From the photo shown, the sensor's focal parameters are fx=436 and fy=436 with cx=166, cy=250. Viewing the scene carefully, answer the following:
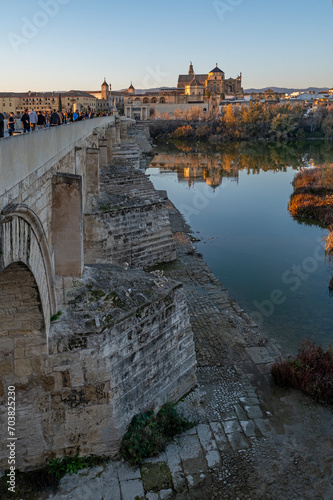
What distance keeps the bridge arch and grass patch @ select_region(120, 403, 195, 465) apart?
6.31ft

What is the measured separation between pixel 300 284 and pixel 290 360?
5.27 metres

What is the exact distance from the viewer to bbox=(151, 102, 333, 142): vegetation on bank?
62031mm

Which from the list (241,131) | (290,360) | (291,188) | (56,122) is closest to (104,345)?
(290,360)

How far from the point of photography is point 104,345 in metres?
5.64

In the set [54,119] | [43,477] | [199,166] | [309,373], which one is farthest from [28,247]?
[199,166]

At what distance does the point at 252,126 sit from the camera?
62.7 metres

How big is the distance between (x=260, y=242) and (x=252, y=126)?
4970 centimetres

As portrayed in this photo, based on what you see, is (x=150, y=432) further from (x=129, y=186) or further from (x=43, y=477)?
(x=129, y=186)

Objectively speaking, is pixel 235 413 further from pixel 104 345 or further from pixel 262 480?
pixel 104 345

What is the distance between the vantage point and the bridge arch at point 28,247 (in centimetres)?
351

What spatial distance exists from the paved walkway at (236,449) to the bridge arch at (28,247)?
2259mm

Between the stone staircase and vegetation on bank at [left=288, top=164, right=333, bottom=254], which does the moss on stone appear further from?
vegetation on bank at [left=288, top=164, right=333, bottom=254]

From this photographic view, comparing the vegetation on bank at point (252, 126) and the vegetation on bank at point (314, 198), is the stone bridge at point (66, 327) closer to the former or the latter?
Answer: the vegetation on bank at point (314, 198)

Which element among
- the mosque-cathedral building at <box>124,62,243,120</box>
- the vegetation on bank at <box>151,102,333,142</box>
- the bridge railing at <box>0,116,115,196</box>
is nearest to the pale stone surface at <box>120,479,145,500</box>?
the bridge railing at <box>0,116,115,196</box>
